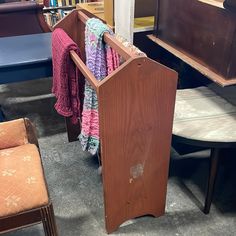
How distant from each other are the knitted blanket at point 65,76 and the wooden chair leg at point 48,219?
0.59m

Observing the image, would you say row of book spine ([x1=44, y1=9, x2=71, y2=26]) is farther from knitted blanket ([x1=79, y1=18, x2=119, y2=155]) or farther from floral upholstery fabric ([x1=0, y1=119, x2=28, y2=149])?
floral upholstery fabric ([x1=0, y1=119, x2=28, y2=149])

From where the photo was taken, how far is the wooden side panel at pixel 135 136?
109 centimetres

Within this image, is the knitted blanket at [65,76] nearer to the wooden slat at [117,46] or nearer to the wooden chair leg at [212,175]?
the wooden slat at [117,46]

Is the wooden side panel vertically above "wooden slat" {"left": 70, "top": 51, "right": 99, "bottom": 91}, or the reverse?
"wooden slat" {"left": 70, "top": 51, "right": 99, "bottom": 91}

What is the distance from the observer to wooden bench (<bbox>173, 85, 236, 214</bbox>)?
1.27 m

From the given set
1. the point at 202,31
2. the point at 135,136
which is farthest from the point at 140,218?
the point at 202,31

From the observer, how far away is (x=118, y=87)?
1079 millimetres

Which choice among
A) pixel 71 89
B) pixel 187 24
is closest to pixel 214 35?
pixel 187 24

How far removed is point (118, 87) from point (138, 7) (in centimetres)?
88

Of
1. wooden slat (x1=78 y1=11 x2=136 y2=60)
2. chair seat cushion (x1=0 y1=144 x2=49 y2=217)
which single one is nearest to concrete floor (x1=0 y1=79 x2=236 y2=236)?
chair seat cushion (x1=0 y1=144 x2=49 y2=217)

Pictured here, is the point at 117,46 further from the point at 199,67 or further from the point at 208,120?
the point at 208,120

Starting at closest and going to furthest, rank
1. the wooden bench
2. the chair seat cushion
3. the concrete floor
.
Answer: the chair seat cushion
the wooden bench
the concrete floor

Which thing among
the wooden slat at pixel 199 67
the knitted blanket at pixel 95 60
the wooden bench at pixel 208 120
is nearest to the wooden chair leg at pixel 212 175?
the wooden bench at pixel 208 120

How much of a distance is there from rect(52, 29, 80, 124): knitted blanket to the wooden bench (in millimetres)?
510
